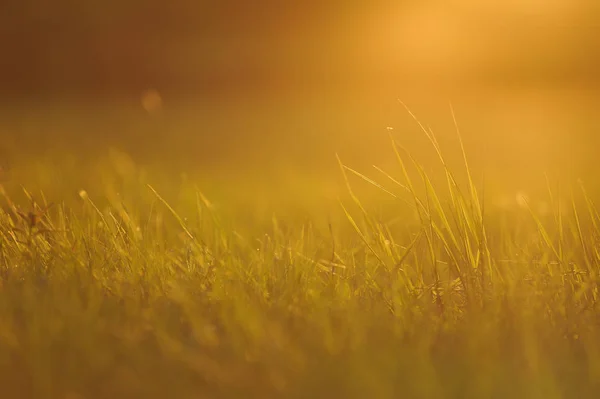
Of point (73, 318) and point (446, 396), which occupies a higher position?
point (73, 318)

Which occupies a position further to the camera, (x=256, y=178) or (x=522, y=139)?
(x=522, y=139)

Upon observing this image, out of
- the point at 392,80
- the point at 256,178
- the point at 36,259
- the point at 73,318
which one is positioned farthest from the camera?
the point at 392,80

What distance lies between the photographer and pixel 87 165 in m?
3.75

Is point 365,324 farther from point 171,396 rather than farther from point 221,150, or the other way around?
point 221,150

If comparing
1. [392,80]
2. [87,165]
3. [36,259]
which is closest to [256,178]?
[87,165]

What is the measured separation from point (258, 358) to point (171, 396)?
14 centimetres

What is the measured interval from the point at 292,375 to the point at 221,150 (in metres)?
3.70

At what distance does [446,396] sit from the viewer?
1.05 metres

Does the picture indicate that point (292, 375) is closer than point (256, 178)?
Yes

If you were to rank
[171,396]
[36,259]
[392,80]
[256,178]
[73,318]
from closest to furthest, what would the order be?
1. [171,396]
2. [73,318]
3. [36,259]
4. [256,178]
5. [392,80]

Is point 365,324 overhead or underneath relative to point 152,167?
overhead

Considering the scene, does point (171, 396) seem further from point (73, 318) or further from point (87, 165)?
point (87, 165)

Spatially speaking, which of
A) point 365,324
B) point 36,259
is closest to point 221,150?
point 36,259

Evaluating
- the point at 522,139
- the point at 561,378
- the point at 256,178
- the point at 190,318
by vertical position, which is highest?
the point at 190,318
